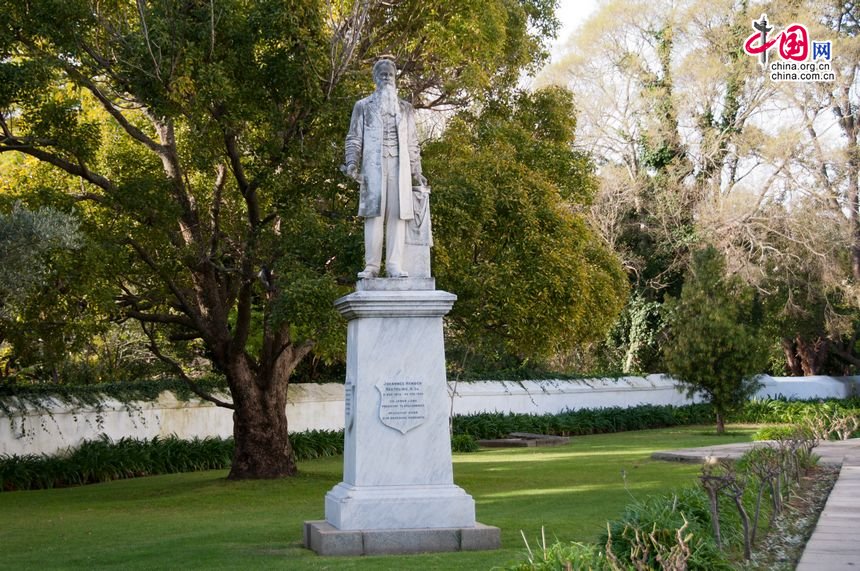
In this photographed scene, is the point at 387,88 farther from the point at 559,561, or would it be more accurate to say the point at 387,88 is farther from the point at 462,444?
the point at 462,444

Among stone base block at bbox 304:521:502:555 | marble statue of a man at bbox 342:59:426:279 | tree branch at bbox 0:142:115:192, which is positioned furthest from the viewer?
tree branch at bbox 0:142:115:192

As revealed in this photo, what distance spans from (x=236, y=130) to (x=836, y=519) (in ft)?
33.8

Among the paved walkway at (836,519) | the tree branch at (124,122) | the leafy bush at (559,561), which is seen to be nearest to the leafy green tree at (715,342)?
the paved walkway at (836,519)

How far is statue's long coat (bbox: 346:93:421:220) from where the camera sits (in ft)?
35.3

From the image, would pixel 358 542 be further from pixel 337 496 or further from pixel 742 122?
pixel 742 122

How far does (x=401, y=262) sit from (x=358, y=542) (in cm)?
278

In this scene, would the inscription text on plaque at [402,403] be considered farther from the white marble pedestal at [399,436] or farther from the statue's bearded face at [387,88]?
the statue's bearded face at [387,88]

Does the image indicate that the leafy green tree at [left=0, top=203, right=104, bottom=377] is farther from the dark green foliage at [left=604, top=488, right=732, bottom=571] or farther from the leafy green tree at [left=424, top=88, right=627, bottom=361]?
the dark green foliage at [left=604, top=488, right=732, bottom=571]

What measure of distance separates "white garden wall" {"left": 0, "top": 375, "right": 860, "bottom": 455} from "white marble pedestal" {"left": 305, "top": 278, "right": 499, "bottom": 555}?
12.9 m

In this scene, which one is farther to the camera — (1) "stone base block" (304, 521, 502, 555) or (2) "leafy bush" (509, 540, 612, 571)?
(1) "stone base block" (304, 521, 502, 555)

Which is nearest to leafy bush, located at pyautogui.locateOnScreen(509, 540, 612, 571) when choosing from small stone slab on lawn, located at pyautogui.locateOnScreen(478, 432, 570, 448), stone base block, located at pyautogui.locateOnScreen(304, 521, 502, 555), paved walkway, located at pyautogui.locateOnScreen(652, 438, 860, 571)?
paved walkway, located at pyautogui.locateOnScreen(652, 438, 860, 571)

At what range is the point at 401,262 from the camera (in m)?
10.8

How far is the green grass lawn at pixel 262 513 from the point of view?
32.6 feet

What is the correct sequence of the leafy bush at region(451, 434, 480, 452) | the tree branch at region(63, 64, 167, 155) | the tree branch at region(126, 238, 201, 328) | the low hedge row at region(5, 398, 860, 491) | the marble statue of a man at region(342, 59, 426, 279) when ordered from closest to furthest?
the marble statue of a man at region(342, 59, 426, 279) → the tree branch at region(63, 64, 167, 155) → the tree branch at region(126, 238, 201, 328) → the low hedge row at region(5, 398, 860, 491) → the leafy bush at region(451, 434, 480, 452)
